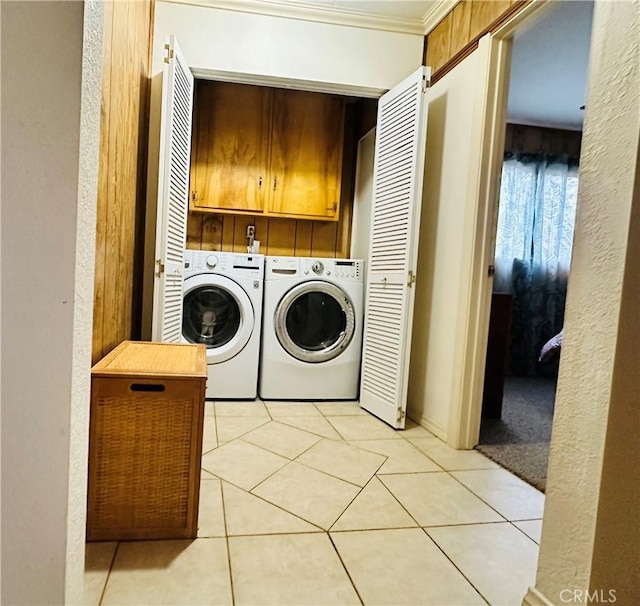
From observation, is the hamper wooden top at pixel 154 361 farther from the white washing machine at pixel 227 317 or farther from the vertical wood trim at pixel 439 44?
the vertical wood trim at pixel 439 44

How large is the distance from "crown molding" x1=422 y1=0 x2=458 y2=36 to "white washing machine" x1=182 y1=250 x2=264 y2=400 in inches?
65.4

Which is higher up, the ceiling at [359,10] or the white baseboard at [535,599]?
the ceiling at [359,10]

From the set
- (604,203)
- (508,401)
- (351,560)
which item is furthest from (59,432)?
(508,401)

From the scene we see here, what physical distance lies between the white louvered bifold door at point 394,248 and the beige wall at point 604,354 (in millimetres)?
1371

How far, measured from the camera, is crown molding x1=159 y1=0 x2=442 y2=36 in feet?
7.86

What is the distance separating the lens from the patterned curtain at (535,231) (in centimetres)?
409

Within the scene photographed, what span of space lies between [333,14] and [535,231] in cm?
268

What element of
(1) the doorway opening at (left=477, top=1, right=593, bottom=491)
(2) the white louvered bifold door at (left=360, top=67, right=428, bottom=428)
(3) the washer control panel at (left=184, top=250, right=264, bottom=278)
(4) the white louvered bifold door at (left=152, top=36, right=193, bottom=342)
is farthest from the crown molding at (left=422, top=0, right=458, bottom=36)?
(3) the washer control panel at (left=184, top=250, right=264, bottom=278)

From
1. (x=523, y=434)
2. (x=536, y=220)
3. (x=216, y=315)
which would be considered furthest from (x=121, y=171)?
(x=536, y=220)

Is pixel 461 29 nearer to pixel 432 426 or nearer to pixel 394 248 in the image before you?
pixel 394 248

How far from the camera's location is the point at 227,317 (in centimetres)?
287

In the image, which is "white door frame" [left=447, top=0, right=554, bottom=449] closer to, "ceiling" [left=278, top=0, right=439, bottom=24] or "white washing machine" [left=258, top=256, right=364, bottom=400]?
"ceiling" [left=278, top=0, right=439, bottom=24]

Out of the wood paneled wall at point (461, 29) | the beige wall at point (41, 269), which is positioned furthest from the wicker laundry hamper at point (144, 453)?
the wood paneled wall at point (461, 29)

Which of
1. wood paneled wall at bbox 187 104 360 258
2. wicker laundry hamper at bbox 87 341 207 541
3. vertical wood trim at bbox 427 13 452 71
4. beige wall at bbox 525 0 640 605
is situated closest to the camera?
beige wall at bbox 525 0 640 605
